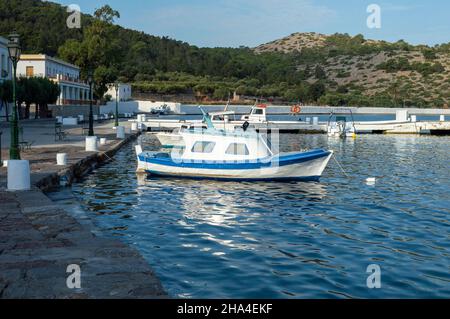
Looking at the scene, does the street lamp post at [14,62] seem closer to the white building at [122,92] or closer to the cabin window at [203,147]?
the cabin window at [203,147]

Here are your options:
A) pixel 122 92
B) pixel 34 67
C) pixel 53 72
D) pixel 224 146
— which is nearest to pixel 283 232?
pixel 224 146

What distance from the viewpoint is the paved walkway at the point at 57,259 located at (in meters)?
7.59

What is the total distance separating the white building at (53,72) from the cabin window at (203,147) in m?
63.6

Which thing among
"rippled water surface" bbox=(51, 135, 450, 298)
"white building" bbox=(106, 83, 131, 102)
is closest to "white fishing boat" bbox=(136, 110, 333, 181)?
"rippled water surface" bbox=(51, 135, 450, 298)

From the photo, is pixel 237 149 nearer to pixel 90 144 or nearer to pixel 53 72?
pixel 90 144

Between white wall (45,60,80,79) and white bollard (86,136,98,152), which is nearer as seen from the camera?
white bollard (86,136,98,152)

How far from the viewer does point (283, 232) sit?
47.8ft

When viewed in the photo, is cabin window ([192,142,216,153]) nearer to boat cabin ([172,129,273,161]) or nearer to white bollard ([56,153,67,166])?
boat cabin ([172,129,273,161])

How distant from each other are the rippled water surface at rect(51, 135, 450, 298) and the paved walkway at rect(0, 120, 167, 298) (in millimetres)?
1357

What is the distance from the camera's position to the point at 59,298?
7.30 meters

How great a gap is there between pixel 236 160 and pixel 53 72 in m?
73.2

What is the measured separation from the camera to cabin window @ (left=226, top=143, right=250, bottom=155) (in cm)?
2348
